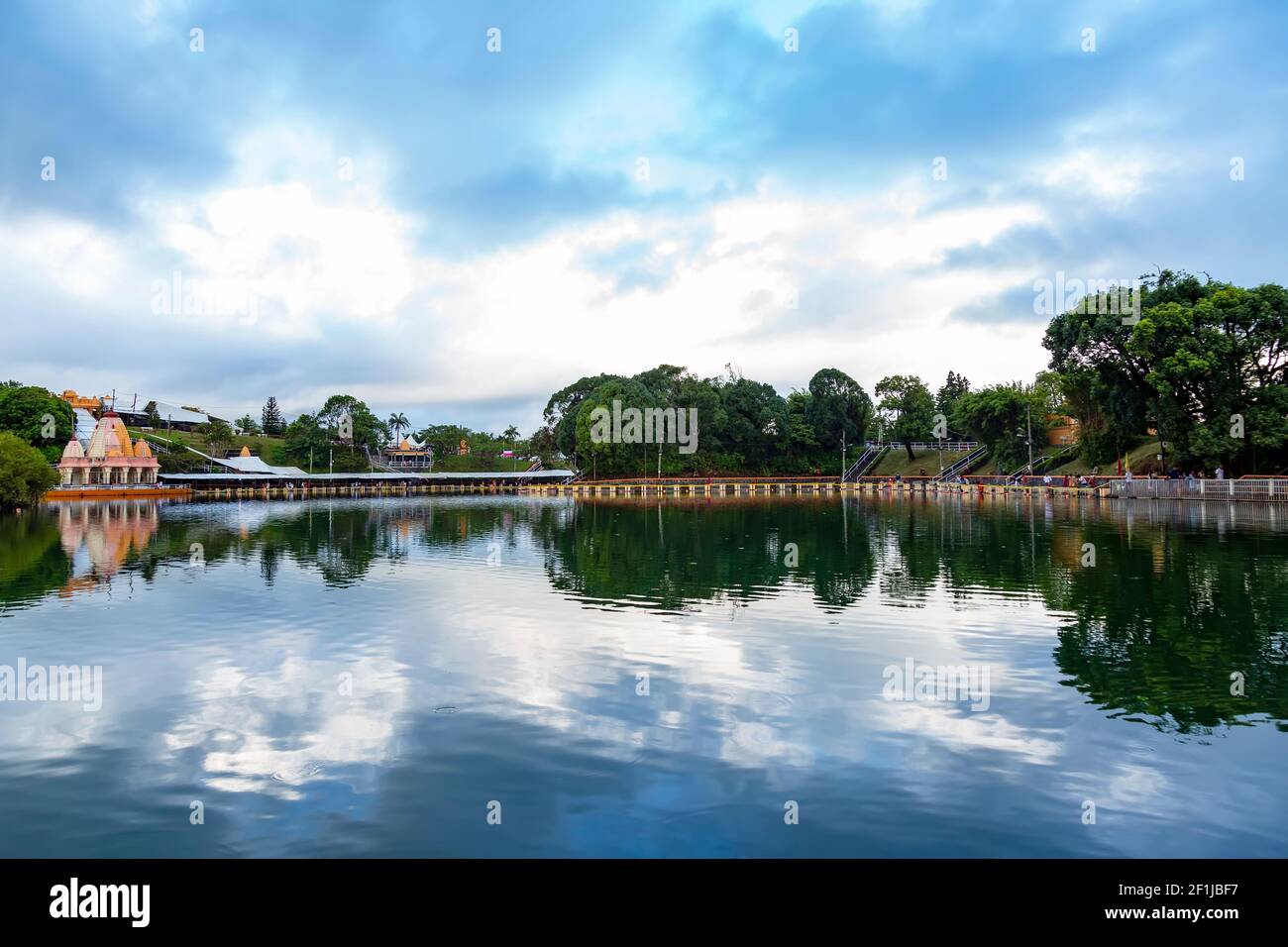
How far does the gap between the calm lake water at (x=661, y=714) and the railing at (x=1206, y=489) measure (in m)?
28.1

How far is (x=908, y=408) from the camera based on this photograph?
301 feet

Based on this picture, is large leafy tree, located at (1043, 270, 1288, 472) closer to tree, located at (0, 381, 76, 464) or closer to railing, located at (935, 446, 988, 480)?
railing, located at (935, 446, 988, 480)

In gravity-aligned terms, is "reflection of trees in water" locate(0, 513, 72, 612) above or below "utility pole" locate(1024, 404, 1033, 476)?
below

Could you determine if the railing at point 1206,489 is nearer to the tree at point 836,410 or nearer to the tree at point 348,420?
the tree at point 836,410

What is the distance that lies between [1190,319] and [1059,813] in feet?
159

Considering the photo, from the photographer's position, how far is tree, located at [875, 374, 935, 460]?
3494 inches

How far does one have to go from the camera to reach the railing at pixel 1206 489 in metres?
44.1

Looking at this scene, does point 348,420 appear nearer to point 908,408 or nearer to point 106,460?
point 106,460

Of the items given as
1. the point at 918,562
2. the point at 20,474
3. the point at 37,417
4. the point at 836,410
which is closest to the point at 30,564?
the point at 918,562

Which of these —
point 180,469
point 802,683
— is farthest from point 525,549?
point 180,469

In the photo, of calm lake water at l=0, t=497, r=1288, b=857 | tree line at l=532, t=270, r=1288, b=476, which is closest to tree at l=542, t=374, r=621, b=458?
tree line at l=532, t=270, r=1288, b=476

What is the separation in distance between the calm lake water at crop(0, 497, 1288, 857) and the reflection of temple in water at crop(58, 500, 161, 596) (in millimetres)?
2007

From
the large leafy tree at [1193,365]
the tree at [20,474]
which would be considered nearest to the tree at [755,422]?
the large leafy tree at [1193,365]
